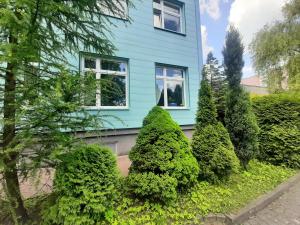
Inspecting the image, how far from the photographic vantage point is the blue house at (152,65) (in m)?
7.98

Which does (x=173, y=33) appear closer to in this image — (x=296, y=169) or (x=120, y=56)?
(x=120, y=56)

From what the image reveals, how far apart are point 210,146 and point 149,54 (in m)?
5.60

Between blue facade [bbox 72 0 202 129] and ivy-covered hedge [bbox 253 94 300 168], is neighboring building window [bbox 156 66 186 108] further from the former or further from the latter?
ivy-covered hedge [bbox 253 94 300 168]

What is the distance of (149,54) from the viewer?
29.4 ft

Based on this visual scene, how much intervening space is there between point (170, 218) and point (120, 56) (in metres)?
6.32

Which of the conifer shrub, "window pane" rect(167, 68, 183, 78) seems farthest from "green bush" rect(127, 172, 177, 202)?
"window pane" rect(167, 68, 183, 78)

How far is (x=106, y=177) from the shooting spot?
3.02 metres

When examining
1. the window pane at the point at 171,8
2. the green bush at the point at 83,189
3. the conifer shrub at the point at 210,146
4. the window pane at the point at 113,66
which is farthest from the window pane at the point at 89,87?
the window pane at the point at 171,8

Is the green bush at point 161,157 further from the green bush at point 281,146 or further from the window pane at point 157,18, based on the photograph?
the window pane at point 157,18

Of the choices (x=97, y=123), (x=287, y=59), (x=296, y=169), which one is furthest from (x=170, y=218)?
(x=287, y=59)

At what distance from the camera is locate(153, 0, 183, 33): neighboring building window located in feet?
31.5

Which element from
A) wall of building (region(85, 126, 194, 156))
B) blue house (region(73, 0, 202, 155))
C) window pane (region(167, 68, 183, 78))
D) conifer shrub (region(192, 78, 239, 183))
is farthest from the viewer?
window pane (region(167, 68, 183, 78))

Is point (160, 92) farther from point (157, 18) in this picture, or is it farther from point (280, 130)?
point (280, 130)

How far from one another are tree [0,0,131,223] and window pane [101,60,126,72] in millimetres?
4631
